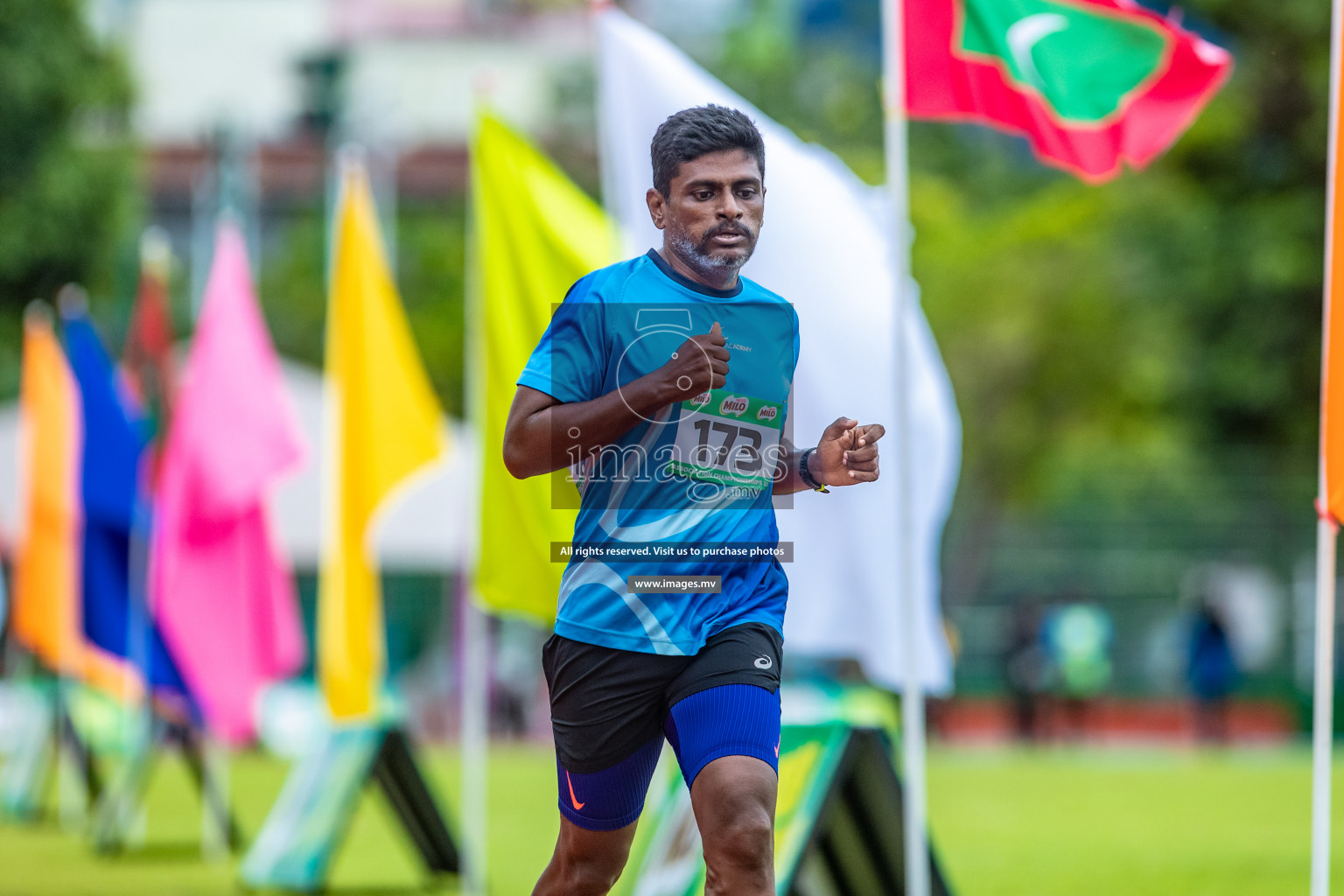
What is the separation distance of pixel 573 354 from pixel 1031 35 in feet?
10.5

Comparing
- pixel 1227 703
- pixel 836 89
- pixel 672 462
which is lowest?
pixel 1227 703

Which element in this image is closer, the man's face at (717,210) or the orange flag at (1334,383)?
the man's face at (717,210)

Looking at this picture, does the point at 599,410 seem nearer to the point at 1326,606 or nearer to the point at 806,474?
the point at 806,474

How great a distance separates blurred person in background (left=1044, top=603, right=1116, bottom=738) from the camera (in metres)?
28.6

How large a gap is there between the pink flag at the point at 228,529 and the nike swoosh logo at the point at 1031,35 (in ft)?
20.7

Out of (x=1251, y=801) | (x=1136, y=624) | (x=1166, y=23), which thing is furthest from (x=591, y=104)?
(x=1166, y=23)

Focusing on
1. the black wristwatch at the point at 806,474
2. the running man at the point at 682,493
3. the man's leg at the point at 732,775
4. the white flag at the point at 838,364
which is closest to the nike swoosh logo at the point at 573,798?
the running man at the point at 682,493

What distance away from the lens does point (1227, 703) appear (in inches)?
1177

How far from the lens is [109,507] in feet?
47.3

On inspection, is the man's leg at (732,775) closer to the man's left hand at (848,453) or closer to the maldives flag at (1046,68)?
the man's left hand at (848,453)

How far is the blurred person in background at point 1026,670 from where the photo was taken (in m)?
27.6

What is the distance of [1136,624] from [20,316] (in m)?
17.6

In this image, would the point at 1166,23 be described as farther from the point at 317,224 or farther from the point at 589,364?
the point at 317,224

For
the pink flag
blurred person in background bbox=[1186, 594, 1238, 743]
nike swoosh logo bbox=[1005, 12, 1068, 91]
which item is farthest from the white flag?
blurred person in background bbox=[1186, 594, 1238, 743]
